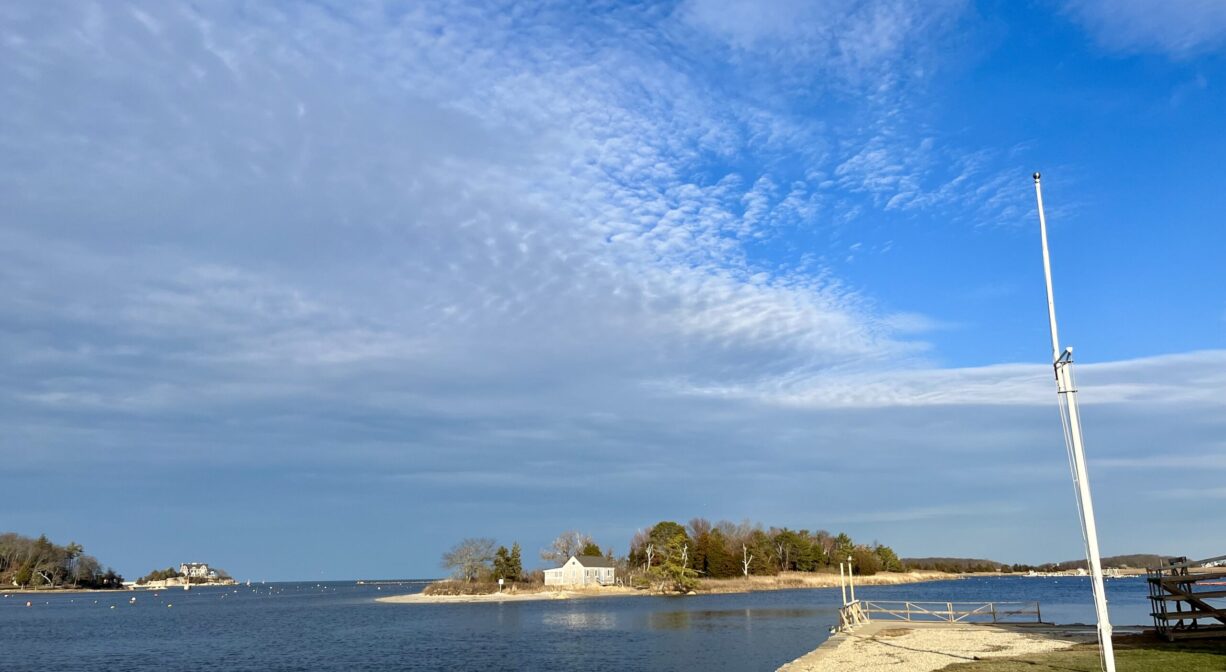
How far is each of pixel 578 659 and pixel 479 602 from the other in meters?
88.0

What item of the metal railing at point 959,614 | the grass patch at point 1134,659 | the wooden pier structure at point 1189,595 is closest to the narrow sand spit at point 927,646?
the metal railing at point 959,614

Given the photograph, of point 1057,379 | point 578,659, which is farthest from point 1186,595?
point 578,659

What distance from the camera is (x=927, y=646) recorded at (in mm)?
38406

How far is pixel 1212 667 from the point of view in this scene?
23359 millimetres

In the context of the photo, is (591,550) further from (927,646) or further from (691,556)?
(927,646)

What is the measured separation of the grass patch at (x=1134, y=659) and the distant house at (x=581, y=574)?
12985cm

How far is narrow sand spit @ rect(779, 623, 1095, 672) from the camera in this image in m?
33.4

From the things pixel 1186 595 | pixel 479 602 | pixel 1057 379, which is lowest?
pixel 479 602

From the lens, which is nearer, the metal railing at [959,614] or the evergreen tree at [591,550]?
the metal railing at [959,614]

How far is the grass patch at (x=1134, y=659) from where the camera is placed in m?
24.2

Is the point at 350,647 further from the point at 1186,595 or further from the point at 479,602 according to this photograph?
the point at 479,602

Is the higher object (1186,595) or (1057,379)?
(1057,379)

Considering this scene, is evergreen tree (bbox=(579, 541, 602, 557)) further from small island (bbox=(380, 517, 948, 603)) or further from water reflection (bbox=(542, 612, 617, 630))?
water reflection (bbox=(542, 612, 617, 630))

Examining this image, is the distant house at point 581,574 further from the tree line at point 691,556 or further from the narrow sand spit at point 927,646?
the narrow sand spit at point 927,646
